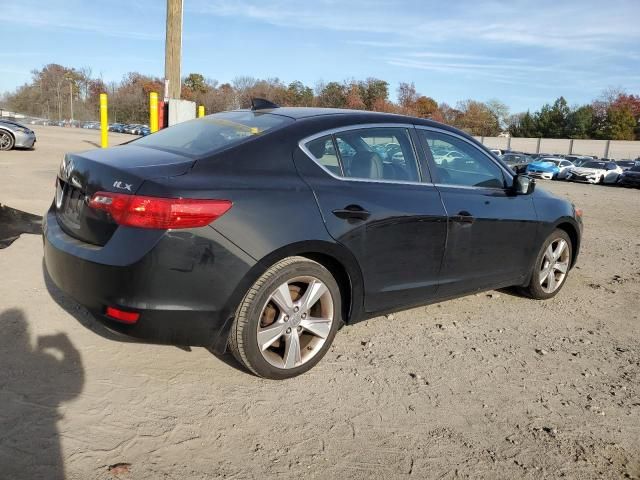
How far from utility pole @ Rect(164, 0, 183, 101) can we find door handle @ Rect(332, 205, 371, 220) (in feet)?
26.5

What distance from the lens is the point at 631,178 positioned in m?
28.6

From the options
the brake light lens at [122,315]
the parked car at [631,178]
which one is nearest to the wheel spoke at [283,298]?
the brake light lens at [122,315]

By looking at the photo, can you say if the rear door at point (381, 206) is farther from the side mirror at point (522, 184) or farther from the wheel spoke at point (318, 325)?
the side mirror at point (522, 184)

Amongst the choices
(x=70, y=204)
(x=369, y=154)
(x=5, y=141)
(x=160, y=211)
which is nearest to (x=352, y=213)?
(x=369, y=154)

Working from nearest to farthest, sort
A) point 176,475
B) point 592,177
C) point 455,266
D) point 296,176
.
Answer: point 176,475 < point 296,176 < point 455,266 < point 592,177

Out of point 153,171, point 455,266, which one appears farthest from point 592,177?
point 153,171

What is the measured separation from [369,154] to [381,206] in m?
0.41

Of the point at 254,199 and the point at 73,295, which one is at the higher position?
the point at 254,199

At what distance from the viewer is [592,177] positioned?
30.6m

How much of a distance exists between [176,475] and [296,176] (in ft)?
5.58

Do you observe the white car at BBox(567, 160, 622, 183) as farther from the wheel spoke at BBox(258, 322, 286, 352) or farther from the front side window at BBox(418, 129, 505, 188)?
the wheel spoke at BBox(258, 322, 286, 352)

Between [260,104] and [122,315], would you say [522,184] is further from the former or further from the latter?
[122,315]

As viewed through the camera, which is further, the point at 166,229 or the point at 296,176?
the point at 296,176

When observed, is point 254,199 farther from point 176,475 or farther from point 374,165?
point 176,475
